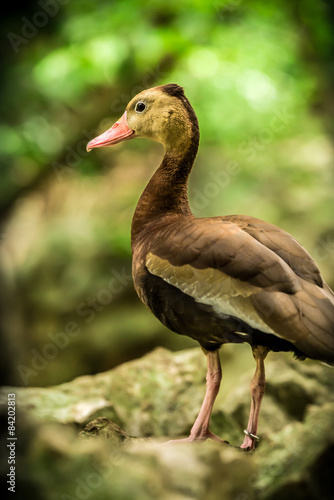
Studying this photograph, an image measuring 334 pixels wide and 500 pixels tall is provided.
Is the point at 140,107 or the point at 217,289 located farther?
the point at 140,107

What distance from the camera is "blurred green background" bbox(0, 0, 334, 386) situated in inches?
126

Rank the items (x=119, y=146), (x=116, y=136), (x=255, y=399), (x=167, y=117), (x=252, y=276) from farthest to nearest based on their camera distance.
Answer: (x=119, y=146), (x=116, y=136), (x=167, y=117), (x=255, y=399), (x=252, y=276)

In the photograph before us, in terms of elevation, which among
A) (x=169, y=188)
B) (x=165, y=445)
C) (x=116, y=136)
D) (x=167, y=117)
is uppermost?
(x=167, y=117)

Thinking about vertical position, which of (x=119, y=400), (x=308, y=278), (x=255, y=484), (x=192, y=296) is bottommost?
(x=119, y=400)

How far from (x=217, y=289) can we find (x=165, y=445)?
51 cm

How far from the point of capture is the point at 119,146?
4184 millimetres

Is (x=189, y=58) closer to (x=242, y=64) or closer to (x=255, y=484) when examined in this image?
(x=242, y=64)

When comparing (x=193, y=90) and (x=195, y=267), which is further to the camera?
(x=193, y=90)

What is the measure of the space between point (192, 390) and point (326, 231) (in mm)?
2130

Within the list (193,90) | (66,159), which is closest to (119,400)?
(66,159)

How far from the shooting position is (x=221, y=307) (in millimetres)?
1753

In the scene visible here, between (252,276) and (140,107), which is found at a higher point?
(140,107)

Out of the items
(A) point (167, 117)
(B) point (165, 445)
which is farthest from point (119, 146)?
(B) point (165, 445)

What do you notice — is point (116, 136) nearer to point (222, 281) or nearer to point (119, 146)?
point (222, 281)
